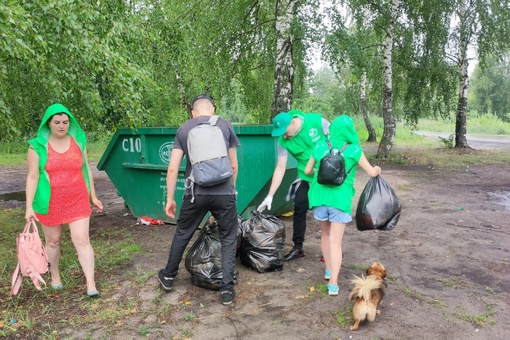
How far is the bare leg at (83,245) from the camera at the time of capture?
3516mm

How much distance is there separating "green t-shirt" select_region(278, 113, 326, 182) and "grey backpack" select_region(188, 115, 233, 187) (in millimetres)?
1127

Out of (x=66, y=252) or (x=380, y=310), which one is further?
(x=66, y=252)

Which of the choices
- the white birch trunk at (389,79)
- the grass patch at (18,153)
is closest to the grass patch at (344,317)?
the white birch trunk at (389,79)

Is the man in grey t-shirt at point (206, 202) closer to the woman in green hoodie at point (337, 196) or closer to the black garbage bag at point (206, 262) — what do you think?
the black garbage bag at point (206, 262)

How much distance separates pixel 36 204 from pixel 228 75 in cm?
796

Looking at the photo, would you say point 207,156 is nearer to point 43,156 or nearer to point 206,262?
point 206,262

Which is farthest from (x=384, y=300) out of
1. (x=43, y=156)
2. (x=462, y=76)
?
(x=462, y=76)

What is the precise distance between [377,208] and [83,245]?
2472 millimetres

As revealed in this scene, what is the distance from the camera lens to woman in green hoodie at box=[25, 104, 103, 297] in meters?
3.36

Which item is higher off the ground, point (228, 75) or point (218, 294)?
point (228, 75)

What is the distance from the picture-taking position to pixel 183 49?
735 centimetres

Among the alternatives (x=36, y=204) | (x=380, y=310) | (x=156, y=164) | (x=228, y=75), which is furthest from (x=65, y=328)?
(x=228, y=75)

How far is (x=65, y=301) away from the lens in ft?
11.7

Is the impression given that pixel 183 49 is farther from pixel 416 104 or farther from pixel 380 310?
pixel 416 104
